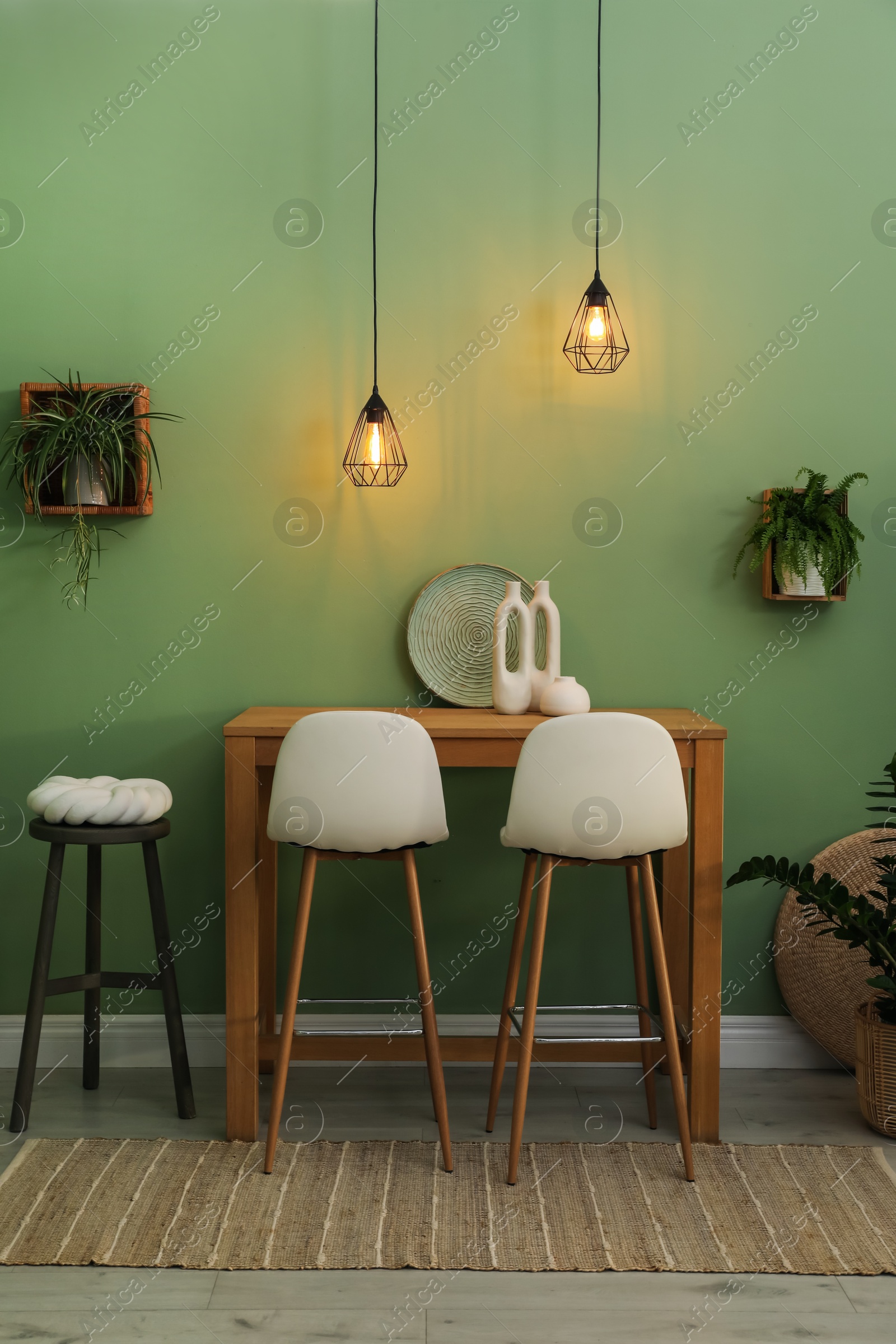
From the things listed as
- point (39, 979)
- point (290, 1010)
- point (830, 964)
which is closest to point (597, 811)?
point (290, 1010)

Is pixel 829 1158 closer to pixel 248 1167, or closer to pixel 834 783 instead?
pixel 834 783

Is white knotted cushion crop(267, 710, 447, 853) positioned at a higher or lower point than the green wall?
lower

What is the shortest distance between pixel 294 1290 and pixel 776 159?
9.40ft

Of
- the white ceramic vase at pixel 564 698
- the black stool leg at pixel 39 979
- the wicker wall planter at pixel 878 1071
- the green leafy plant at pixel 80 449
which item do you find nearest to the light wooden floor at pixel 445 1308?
the black stool leg at pixel 39 979

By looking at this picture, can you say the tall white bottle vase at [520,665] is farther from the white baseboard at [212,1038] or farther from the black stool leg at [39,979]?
the black stool leg at [39,979]

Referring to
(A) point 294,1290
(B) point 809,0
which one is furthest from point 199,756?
(B) point 809,0

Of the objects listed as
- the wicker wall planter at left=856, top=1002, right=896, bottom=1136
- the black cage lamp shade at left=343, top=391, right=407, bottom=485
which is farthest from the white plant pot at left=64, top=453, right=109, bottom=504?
the wicker wall planter at left=856, top=1002, right=896, bottom=1136

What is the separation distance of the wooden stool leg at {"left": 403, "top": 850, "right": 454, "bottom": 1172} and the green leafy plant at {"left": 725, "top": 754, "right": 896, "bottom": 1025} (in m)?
0.75

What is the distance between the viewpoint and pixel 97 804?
7.69 feet

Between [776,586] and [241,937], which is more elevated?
[776,586]

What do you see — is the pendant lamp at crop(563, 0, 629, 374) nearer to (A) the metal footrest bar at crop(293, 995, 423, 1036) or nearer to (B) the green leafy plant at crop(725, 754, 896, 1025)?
(B) the green leafy plant at crop(725, 754, 896, 1025)

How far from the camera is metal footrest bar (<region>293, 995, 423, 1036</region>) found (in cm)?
222

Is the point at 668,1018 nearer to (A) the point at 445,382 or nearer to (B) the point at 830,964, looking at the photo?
(B) the point at 830,964

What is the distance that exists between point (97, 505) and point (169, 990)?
123 cm
